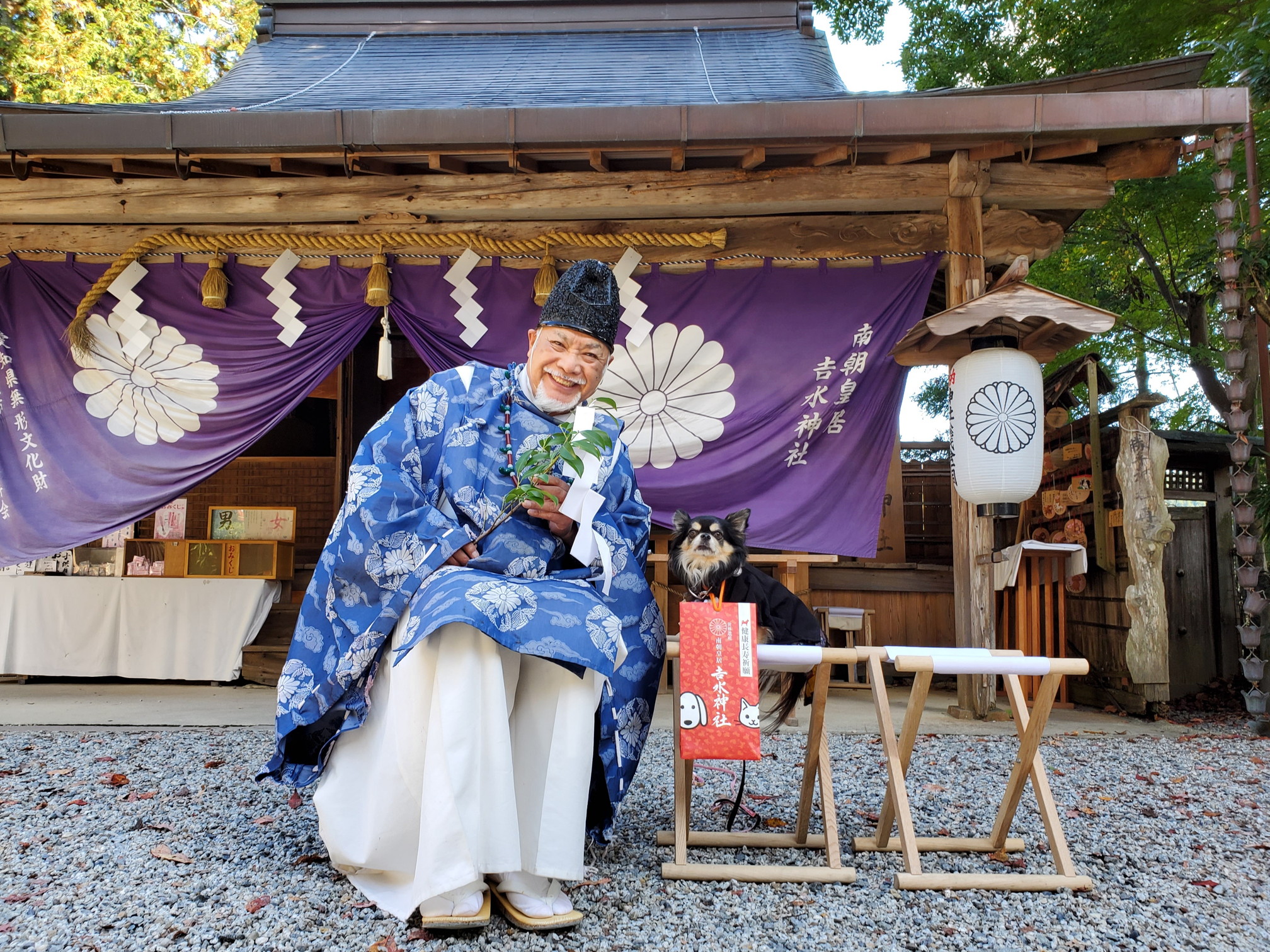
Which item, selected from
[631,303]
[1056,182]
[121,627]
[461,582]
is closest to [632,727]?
[461,582]

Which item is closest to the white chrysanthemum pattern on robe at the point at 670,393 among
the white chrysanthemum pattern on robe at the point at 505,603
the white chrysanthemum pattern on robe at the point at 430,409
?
the white chrysanthemum pattern on robe at the point at 430,409

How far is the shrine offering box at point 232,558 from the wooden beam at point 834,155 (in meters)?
4.90

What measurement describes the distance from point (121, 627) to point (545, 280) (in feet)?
13.7

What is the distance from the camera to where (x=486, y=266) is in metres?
5.64

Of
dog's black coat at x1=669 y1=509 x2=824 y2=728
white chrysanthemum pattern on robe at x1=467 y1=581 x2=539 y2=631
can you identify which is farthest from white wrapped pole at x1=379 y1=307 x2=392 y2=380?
white chrysanthemum pattern on robe at x1=467 y1=581 x2=539 y2=631

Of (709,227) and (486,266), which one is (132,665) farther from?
(709,227)

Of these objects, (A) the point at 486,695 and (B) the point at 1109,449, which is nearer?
(A) the point at 486,695

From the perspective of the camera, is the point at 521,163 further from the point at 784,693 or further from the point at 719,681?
the point at 719,681

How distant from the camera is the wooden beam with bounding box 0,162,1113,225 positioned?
5.17 m

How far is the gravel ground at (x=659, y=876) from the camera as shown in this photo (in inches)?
84.5

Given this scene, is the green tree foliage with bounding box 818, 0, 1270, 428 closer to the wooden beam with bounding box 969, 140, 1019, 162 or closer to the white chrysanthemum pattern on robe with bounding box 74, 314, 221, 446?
the wooden beam with bounding box 969, 140, 1019, 162

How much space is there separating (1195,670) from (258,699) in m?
6.62

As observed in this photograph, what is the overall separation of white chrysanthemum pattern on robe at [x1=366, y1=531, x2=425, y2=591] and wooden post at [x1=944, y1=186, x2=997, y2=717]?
346 cm

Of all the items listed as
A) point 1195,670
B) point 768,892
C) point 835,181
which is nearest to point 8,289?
point 835,181
